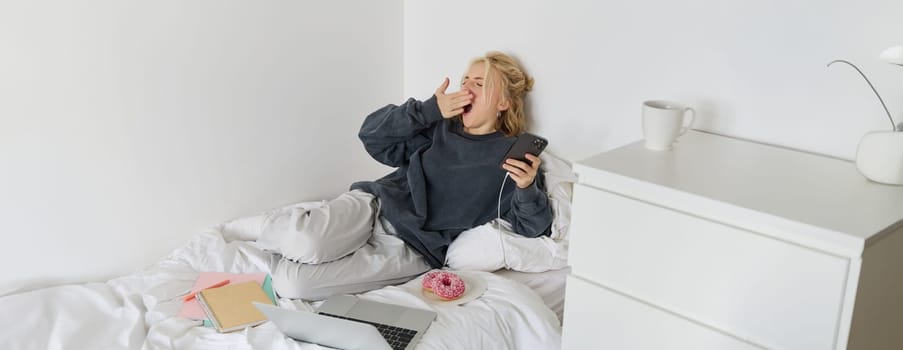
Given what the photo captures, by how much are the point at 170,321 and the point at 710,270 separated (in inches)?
46.5

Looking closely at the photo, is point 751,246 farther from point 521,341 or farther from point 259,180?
point 259,180

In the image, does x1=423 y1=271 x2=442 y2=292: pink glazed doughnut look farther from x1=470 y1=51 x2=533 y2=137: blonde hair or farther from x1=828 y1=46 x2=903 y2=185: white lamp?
x1=828 y1=46 x2=903 y2=185: white lamp

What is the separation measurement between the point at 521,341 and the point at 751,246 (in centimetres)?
67

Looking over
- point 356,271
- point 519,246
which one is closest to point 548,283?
point 519,246

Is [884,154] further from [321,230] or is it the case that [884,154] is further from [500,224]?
[321,230]

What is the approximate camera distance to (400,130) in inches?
89.8

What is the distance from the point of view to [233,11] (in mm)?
2393

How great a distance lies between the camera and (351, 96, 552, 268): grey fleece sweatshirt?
2.29 meters

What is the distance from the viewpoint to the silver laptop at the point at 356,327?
1.75 meters

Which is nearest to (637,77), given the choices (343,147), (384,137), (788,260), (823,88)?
(823,88)

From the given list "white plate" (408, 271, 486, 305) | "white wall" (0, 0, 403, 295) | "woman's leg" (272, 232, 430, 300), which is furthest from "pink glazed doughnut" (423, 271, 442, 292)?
"white wall" (0, 0, 403, 295)

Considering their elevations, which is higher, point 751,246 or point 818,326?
point 751,246

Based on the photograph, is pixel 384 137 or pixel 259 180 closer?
pixel 384 137

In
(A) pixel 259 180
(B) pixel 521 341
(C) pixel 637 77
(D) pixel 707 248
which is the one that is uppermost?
(C) pixel 637 77
